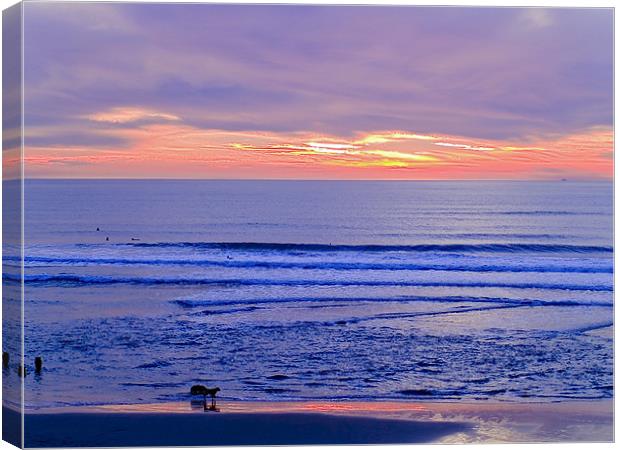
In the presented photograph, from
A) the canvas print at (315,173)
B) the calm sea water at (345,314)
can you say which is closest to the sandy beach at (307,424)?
the canvas print at (315,173)

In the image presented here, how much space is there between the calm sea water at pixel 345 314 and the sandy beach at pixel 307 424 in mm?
159

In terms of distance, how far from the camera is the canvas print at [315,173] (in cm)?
740

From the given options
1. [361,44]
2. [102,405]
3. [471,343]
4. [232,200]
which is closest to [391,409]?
[471,343]

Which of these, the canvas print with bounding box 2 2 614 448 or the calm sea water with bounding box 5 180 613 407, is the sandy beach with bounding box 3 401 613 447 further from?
the calm sea water with bounding box 5 180 613 407

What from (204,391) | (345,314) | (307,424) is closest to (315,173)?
(345,314)

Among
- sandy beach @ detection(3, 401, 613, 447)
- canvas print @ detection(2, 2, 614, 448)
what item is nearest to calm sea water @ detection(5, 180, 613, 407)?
canvas print @ detection(2, 2, 614, 448)

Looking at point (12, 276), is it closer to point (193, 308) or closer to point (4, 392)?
point (4, 392)

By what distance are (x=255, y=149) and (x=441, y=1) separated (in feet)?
6.53

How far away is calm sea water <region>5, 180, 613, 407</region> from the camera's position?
792 cm

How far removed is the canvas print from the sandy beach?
16 mm

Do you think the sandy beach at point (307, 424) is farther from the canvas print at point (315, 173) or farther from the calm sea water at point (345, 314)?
the calm sea water at point (345, 314)

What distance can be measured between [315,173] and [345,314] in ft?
6.08

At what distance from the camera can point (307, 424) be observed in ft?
24.2

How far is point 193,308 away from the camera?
10352 mm
